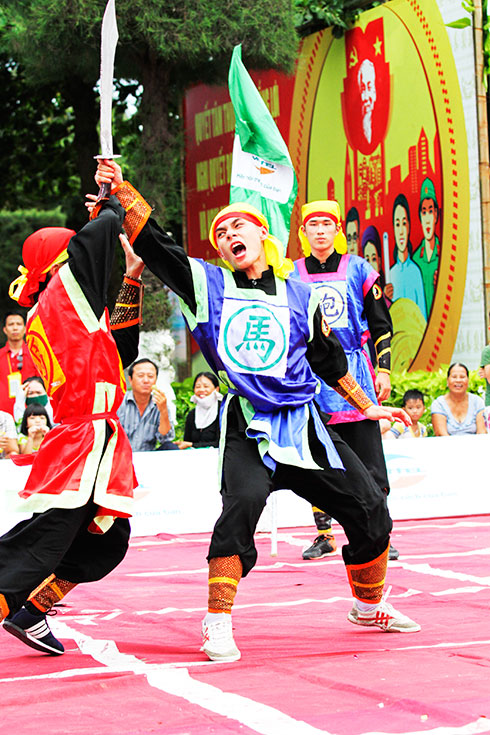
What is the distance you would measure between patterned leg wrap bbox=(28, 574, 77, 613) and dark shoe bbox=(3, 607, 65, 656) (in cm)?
Answer: 4

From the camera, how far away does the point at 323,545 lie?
269 inches

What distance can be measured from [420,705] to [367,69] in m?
11.9

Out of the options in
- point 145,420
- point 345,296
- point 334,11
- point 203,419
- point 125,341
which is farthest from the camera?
point 334,11

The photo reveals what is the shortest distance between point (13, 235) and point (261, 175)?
36.2ft

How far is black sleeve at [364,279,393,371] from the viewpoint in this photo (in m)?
6.13

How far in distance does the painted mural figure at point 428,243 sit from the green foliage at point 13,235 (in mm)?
8426

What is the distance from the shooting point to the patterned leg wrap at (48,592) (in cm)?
416

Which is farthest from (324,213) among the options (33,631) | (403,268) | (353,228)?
(353,228)

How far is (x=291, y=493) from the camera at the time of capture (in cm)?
888

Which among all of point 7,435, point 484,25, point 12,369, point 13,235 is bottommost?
point 7,435

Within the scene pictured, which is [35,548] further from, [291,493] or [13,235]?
[13,235]

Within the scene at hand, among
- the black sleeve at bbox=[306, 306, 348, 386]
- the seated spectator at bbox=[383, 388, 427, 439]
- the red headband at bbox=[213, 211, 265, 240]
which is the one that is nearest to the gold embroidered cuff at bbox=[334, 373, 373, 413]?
the black sleeve at bbox=[306, 306, 348, 386]

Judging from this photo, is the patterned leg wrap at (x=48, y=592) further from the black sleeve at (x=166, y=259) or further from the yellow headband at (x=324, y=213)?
the yellow headband at (x=324, y=213)

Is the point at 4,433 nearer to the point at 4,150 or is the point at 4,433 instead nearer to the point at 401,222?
the point at 401,222
